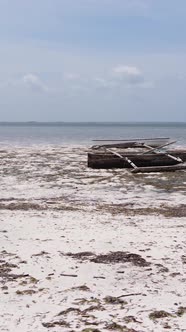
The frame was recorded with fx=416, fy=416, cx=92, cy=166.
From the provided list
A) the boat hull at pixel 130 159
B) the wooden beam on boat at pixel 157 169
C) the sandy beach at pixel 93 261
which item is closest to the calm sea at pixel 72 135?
the boat hull at pixel 130 159

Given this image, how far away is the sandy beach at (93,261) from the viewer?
4523 millimetres

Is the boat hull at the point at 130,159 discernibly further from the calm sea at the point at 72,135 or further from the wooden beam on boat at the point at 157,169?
the calm sea at the point at 72,135

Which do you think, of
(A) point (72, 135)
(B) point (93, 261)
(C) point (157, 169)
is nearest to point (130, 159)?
(C) point (157, 169)

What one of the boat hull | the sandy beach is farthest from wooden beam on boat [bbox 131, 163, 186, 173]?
the sandy beach

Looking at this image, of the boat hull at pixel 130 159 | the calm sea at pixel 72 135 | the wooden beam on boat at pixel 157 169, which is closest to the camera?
the wooden beam on boat at pixel 157 169

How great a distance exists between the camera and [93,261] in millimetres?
6164

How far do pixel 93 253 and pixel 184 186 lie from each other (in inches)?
292

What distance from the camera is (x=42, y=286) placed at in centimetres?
530

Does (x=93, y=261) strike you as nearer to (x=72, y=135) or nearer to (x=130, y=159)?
(x=130, y=159)

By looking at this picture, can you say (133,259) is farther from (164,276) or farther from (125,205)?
(125,205)

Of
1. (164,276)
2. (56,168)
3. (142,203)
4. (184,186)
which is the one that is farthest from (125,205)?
(56,168)

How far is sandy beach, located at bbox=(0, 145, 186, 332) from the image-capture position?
452 cm

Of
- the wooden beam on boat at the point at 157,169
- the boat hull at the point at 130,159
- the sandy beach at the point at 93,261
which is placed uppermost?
the boat hull at the point at 130,159

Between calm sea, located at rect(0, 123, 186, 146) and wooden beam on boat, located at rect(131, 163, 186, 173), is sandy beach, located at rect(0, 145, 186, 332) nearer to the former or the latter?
wooden beam on boat, located at rect(131, 163, 186, 173)
